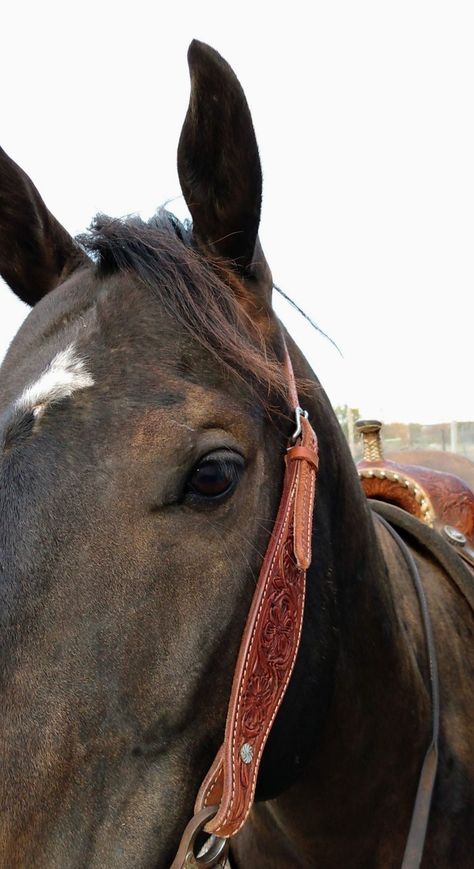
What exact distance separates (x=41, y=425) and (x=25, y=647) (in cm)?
39

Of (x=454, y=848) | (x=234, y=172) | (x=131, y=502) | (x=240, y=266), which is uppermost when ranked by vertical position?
(x=234, y=172)

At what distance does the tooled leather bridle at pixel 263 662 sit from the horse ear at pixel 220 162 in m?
0.45

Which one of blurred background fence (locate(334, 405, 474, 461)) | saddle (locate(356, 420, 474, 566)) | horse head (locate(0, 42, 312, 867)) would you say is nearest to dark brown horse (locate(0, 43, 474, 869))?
horse head (locate(0, 42, 312, 867))

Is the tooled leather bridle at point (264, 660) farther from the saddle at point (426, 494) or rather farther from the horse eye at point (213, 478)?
the saddle at point (426, 494)

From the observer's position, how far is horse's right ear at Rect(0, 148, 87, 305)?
68.8 inches

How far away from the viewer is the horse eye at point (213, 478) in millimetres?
1280

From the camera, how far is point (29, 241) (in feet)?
5.96

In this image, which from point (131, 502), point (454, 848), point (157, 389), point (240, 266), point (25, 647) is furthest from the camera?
point (454, 848)

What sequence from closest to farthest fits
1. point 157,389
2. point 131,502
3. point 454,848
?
1. point 131,502
2. point 157,389
3. point 454,848

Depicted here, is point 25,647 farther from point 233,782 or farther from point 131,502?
point 233,782

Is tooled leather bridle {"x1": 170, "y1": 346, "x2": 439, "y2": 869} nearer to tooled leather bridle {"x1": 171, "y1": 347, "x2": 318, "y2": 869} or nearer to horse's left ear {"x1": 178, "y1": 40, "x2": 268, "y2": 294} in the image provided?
tooled leather bridle {"x1": 171, "y1": 347, "x2": 318, "y2": 869}

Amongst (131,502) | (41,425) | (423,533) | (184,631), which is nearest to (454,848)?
(423,533)

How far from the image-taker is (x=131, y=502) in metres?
1.21

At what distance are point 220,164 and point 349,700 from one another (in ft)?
4.54
